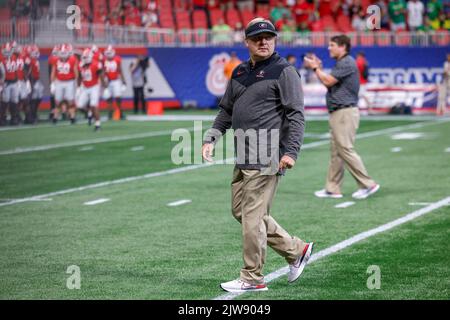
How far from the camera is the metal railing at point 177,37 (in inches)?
1244

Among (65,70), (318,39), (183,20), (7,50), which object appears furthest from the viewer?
(183,20)

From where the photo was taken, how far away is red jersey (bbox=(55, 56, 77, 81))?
29.5 meters

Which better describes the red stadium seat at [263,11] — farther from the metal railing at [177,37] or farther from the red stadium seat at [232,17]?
the metal railing at [177,37]

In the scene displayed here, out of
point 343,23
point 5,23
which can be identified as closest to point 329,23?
point 343,23

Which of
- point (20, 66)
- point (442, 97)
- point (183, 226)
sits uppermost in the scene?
point (20, 66)

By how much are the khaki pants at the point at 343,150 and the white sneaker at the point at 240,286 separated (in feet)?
19.3

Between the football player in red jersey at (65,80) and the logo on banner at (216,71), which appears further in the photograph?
the logo on banner at (216,71)

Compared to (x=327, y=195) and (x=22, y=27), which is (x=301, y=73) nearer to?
(x=22, y=27)

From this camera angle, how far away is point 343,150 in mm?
13945

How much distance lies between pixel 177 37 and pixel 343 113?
72.2 feet

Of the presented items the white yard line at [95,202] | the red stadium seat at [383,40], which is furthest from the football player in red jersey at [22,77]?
the white yard line at [95,202]

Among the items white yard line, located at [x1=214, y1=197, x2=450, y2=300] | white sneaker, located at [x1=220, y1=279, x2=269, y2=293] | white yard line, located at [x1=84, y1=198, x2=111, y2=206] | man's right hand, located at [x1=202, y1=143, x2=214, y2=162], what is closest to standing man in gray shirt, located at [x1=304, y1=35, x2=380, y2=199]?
white yard line, located at [x1=214, y1=197, x2=450, y2=300]

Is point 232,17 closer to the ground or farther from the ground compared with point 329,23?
farther from the ground
